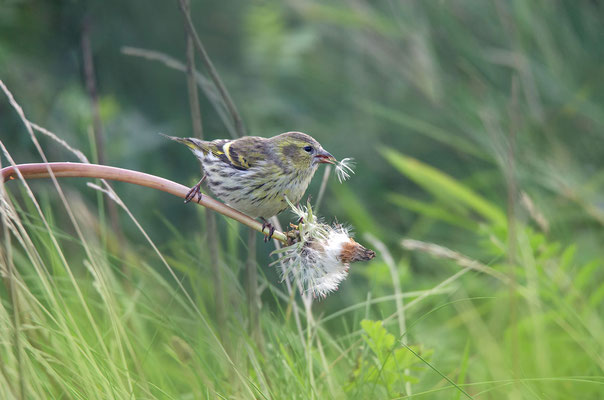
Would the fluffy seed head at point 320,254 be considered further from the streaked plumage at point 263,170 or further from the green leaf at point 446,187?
the green leaf at point 446,187

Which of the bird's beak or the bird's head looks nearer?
the bird's beak

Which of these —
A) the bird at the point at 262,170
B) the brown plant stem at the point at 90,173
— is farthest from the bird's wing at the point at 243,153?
the brown plant stem at the point at 90,173

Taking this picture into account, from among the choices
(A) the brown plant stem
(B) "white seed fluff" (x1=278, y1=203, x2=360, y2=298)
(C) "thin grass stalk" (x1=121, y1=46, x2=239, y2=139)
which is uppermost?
(C) "thin grass stalk" (x1=121, y1=46, x2=239, y2=139)

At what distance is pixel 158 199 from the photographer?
11.8ft

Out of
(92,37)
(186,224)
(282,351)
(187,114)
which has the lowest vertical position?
(186,224)

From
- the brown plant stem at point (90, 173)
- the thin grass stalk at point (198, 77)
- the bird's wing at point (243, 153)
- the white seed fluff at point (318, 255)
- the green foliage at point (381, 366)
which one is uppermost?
the thin grass stalk at point (198, 77)

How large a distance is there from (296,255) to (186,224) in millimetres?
2205

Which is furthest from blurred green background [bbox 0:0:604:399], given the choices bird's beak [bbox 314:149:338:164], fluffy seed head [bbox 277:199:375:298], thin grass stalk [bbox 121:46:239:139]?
fluffy seed head [bbox 277:199:375:298]

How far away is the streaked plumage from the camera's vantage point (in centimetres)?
181

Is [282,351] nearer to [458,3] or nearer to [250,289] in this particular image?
[250,289]

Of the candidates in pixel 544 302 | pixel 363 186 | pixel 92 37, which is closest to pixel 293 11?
pixel 363 186

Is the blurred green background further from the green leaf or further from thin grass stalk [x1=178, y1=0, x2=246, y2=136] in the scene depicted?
thin grass stalk [x1=178, y1=0, x2=246, y2=136]

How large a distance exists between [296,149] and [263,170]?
0.39 feet

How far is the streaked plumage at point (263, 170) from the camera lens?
1.81m
